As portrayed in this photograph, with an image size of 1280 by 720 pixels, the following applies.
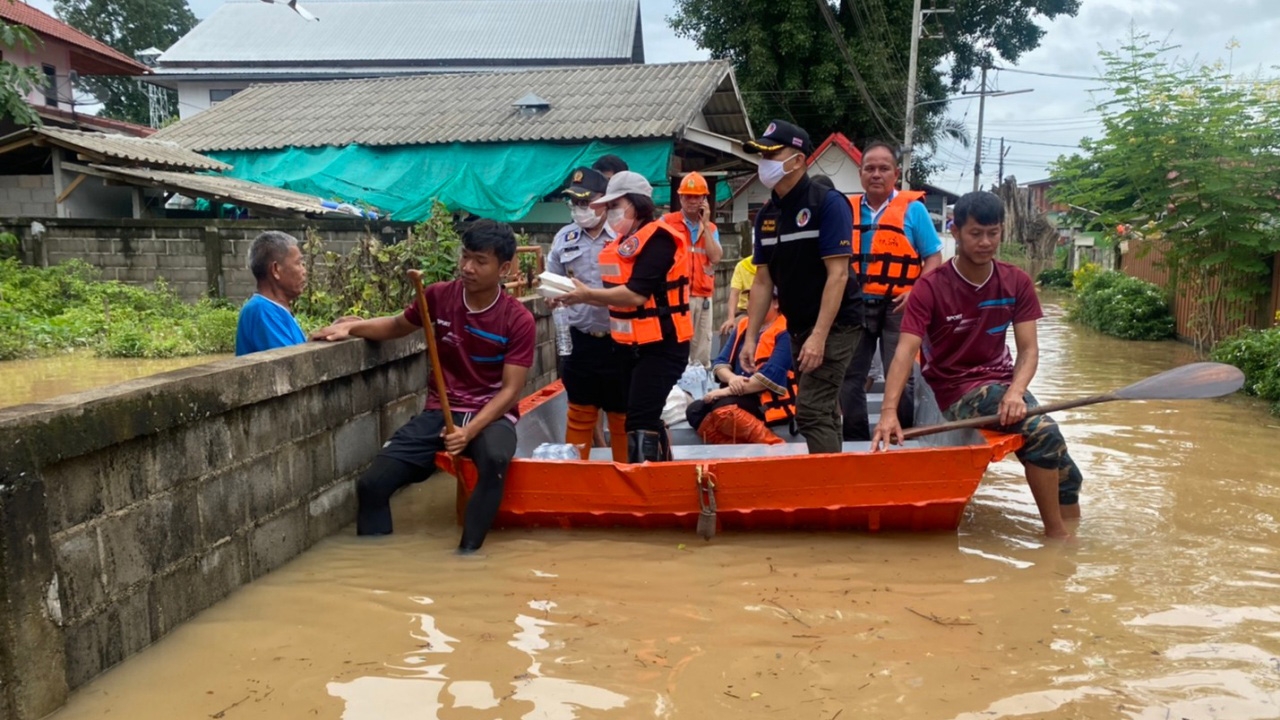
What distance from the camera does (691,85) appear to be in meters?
16.9

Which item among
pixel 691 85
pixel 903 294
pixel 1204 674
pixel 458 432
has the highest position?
pixel 691 85

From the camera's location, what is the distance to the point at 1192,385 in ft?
15.3

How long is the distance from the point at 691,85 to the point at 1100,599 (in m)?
14.3

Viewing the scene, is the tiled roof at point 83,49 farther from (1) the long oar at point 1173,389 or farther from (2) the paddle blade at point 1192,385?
(2) the paddle blade at point 1192,385

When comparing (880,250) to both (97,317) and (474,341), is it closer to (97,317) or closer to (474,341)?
(474,341)

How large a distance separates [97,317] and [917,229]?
32.4 ft

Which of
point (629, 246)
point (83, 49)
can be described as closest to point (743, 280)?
point (629, 246)

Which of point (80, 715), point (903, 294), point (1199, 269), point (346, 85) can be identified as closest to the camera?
point (80, 715)

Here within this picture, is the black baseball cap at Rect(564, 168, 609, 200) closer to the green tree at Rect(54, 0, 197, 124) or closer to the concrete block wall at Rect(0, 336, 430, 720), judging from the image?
the concrete block wall at Rect(0, 336, 430, 720)

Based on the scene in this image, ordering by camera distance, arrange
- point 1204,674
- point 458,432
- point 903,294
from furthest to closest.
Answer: point 903,294 → point 458,432 → point 1204,674

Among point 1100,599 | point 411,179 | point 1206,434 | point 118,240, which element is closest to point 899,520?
point 1100,599

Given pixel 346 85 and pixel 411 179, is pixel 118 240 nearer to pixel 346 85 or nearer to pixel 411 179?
pixel 411 179

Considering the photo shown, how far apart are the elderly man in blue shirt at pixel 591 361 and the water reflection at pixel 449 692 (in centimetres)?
206

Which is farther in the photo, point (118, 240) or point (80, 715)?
point (118, 240)
